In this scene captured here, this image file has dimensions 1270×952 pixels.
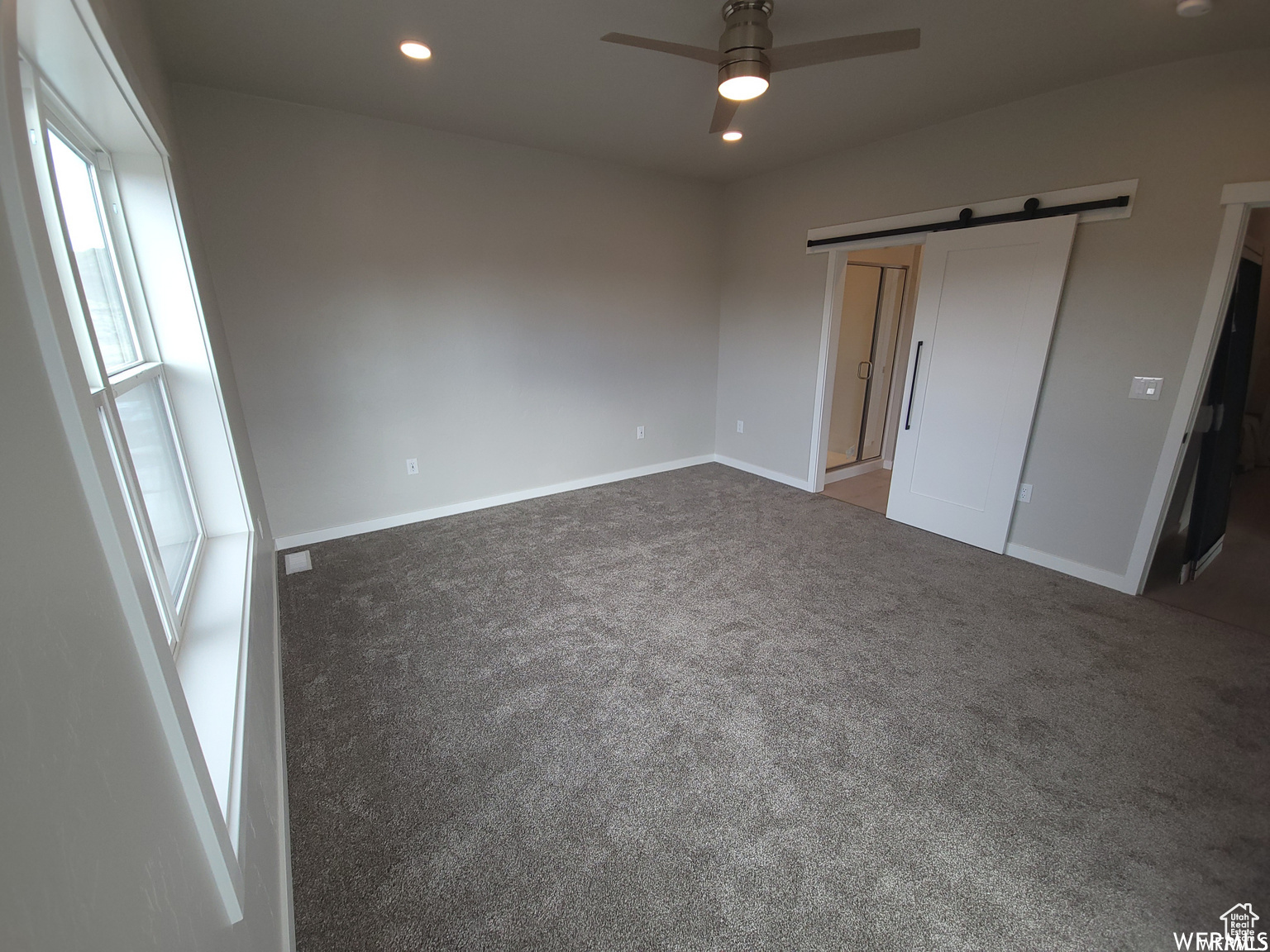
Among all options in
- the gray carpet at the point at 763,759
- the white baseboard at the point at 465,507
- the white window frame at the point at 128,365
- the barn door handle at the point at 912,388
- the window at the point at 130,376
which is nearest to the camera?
the white window frame at the point at 128,365

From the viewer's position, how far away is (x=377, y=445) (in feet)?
11.8

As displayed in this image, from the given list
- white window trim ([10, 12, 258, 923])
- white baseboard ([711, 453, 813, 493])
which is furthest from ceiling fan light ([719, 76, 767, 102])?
white baseboard ([711, 453, 813, 493])

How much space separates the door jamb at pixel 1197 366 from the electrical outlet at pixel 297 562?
4.72 meters

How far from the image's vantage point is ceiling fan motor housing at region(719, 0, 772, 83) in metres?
1.87

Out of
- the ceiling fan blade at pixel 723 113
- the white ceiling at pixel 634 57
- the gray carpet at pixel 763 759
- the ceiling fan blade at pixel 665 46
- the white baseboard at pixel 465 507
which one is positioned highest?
the white ceiling at pixel 634 57

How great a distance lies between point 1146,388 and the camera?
267 centimetres

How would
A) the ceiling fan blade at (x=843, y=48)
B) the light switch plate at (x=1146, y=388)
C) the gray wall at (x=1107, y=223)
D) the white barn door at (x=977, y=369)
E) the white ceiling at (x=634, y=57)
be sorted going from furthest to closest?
the white barn door at (x=977, y=369) < the light switch plate at (x=1146, y=388) < the gray wall at (x=1107, y=223) < the white ceiling at (x=634, y=57) < the ceiling fan blade at (x=843, y=48)

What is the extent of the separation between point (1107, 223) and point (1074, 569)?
1.91 m

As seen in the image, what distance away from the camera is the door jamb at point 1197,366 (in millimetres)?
2328

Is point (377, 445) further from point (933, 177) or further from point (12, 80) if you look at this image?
point (933, 177)

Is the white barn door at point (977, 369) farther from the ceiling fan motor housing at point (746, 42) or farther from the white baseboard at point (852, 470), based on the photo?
the ceiling fan motor housing at point (746, 42)

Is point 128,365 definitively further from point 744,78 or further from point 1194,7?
point 1194,7

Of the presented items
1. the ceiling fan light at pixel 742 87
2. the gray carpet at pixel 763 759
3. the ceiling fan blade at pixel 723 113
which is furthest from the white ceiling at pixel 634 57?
Answer: the gray carpet at pixel 763 759

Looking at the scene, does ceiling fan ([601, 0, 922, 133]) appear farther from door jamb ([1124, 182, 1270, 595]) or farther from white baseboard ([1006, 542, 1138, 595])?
white baseboard ([1006, 542, 1138, 595])
